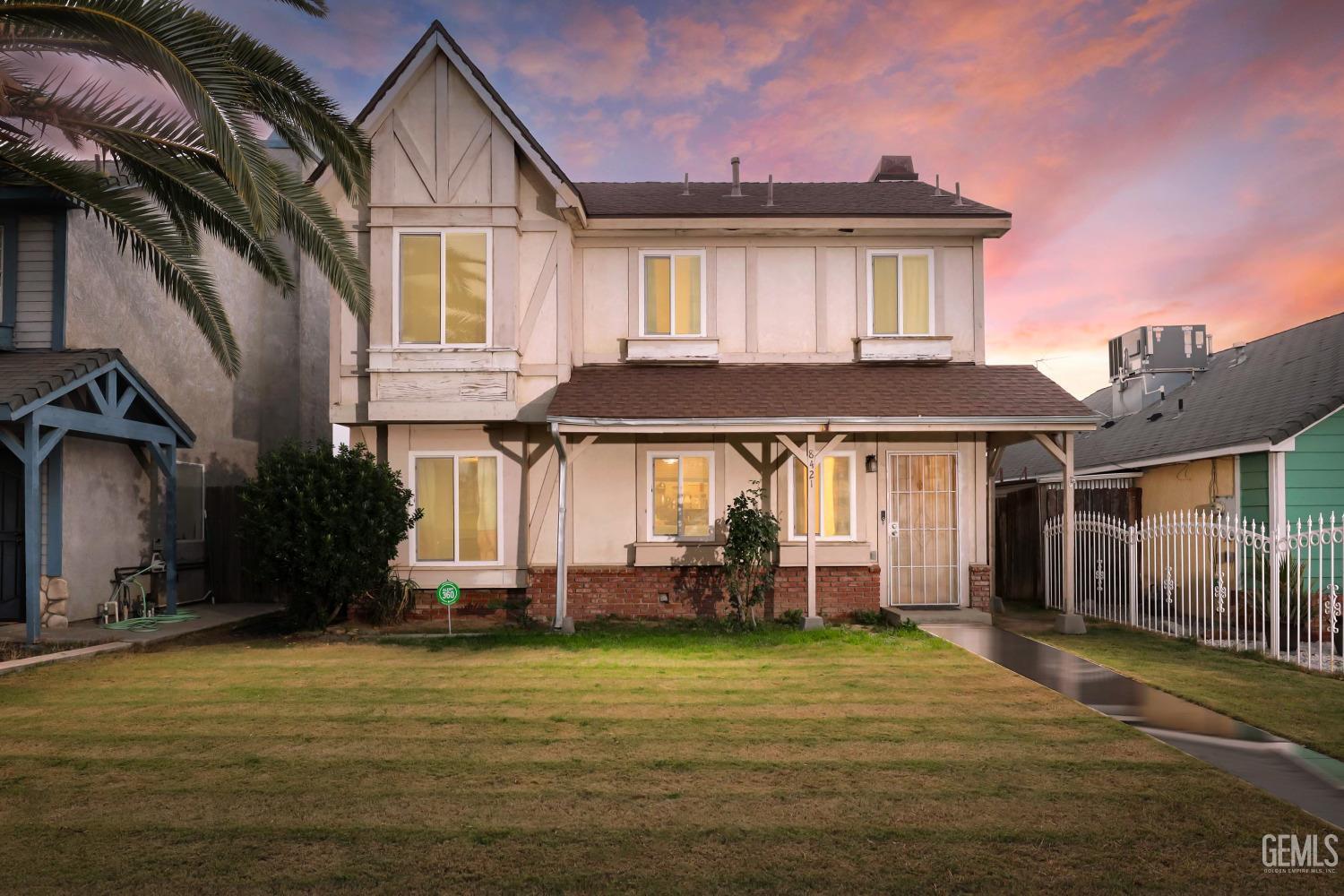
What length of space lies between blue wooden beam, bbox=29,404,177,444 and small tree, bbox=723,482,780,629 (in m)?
9.48

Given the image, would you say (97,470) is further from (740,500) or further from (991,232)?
(991,232)

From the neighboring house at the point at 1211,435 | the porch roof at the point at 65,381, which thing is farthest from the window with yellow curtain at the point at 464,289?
the neighboring house at the point at 1211,435

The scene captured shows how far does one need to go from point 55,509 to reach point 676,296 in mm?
10086

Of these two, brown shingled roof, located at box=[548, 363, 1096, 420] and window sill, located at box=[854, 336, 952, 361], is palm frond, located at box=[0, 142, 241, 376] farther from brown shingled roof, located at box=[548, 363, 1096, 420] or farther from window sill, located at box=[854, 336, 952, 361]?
window sill, located at box=[854, 336, 952, 361]

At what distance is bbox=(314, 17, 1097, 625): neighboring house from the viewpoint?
41.4 feet

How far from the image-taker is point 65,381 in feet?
37.0

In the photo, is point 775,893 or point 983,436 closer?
point 775,893

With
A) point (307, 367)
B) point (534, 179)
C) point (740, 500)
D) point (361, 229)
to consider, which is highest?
point (534, 179)


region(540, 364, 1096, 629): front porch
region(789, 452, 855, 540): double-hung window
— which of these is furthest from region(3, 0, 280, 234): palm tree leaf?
region(789, 452, 855, 540): double-hung window

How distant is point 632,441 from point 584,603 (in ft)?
8.98

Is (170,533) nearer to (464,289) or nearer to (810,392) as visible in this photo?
(464,289)

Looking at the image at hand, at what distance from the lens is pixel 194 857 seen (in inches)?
174

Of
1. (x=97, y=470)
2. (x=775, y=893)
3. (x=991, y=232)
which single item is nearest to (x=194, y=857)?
(x=775, y=893)

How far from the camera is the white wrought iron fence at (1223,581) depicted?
993 cm
